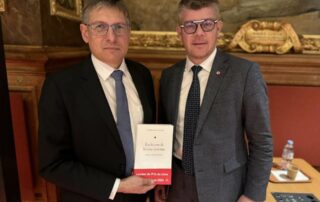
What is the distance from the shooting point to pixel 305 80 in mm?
2521

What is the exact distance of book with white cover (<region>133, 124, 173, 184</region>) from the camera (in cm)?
133

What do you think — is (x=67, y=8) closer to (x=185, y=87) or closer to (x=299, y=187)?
(x=185, y=87)

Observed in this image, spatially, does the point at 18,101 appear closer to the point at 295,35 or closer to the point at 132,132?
the point at 132,132

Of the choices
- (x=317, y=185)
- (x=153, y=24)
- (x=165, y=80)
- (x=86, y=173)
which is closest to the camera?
(x=86, y=173)

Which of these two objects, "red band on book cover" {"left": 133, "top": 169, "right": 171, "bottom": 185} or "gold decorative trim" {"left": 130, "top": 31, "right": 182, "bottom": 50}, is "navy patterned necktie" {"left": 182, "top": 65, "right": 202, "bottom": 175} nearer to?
"red band on book cover" {"left": 133, "top": 169, "right": 171, "bottom": 185}

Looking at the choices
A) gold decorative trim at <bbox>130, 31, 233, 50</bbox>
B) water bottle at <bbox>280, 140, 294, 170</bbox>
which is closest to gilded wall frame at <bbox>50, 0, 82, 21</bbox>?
gold decorative trim at <bbox>130, 31, 233, 50</bbox>

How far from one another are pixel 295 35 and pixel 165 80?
4.94 feet

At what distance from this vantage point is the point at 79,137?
1.35m

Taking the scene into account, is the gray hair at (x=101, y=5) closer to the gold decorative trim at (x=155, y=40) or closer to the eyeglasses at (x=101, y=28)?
the eyeglasses at (x=101, y=28)

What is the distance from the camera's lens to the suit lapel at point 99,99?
1333 millimetres

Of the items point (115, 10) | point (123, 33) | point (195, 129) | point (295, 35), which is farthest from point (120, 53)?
point (295, 35)

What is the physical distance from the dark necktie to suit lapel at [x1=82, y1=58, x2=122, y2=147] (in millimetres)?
43

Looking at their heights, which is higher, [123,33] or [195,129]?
[123,33]

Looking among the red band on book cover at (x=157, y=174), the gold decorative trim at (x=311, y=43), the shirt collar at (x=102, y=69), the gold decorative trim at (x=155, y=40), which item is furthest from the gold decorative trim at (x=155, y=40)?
the red band on book cover at (x=157, y=174)
